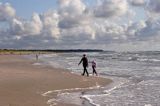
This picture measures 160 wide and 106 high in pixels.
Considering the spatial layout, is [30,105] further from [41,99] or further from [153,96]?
[153,96]

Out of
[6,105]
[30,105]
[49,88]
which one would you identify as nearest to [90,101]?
[30,105]

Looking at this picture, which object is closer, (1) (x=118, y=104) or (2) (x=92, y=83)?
(1) (x=118, y=104)

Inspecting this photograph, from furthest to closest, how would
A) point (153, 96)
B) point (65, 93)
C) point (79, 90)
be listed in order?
point (79, 90)
point (65, 93)
point (153, 96)

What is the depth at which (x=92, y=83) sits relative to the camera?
2112 centimetres

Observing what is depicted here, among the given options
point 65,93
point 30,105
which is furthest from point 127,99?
point 30,105

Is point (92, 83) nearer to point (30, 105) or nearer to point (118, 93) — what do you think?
point (118, 93)

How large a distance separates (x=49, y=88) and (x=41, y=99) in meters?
4.03

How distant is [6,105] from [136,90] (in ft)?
26.5

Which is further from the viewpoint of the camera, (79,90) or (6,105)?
(79,90)

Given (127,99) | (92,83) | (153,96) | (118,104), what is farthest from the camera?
(92,83)

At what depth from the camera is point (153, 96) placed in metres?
15.7

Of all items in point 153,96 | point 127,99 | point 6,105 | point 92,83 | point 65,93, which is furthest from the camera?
point 92,83

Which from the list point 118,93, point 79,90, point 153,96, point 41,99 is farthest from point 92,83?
point 41,99

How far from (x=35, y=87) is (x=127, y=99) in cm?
552
